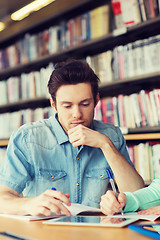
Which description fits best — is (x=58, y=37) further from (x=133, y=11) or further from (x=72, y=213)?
(x=72, y=213)

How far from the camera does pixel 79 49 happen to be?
269 centimetres

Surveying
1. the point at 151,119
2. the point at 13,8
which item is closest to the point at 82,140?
the point at 151,119

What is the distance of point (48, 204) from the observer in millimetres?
850

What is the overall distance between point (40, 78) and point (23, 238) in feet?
7.93

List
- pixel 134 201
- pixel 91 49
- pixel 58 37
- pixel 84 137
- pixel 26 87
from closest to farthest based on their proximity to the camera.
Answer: pixel 134 201
pixel 84 137
pixel 91 49
pixel 58 37
pixel 26 87

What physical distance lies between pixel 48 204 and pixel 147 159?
4.79 feet

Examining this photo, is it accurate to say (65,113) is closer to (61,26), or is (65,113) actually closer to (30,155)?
(30,155)

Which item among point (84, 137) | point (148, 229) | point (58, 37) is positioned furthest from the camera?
point (58, 37)

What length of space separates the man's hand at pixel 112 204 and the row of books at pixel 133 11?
1.62m

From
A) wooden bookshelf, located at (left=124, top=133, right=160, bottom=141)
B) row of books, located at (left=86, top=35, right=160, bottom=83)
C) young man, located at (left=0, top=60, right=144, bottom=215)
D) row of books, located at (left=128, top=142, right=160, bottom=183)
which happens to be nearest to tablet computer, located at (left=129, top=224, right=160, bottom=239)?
young man, located at (left=0, top=60, right=144, bottom=215)

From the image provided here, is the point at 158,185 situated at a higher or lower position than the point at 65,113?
lower

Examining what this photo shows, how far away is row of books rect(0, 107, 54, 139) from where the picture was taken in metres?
2.92

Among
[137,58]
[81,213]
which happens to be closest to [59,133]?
[81,213]

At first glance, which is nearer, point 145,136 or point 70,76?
point 70,76
